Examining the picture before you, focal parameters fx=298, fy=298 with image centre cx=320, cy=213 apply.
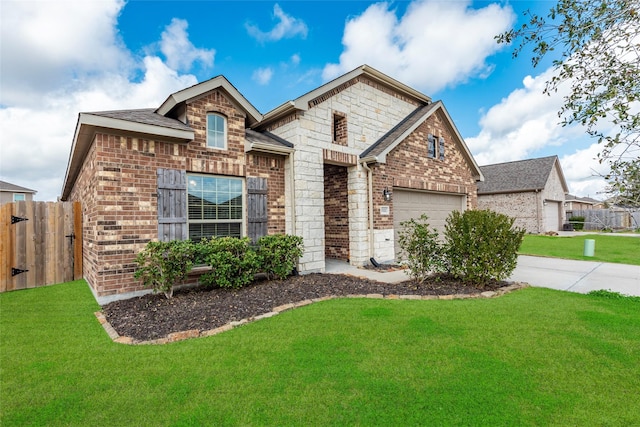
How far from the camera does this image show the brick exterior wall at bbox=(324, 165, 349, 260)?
31.6ft

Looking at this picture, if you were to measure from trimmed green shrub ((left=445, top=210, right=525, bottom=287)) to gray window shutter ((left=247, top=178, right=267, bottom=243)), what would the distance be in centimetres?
465

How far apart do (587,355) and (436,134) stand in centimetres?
925

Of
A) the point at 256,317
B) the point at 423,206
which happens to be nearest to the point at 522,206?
the point at 423,206

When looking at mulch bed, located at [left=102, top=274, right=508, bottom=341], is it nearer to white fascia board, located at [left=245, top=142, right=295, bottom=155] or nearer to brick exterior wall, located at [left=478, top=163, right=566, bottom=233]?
white fascia board, located at [left=245, top=142, right=295, bottom=155]

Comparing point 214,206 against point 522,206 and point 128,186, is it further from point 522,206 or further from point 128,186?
point 522,206

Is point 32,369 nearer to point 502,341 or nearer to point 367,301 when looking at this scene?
point 367,301

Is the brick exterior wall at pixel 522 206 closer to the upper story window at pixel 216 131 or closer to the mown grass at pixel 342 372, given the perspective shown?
the mown grass at pixel 342 372

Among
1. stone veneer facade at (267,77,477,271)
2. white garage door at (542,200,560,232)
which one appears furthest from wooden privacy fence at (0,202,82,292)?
white garage door at (542,200,560,232)

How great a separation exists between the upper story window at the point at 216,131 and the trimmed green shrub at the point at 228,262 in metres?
2.25

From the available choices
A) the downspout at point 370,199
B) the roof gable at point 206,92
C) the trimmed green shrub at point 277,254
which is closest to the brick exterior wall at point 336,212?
the downspout at point 370,199

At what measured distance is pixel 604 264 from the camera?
30.1ft

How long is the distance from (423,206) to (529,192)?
17306mm

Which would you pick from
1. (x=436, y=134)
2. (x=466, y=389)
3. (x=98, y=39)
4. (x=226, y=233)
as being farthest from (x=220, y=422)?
(x=436, y=134)

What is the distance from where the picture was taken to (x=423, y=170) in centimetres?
1075
